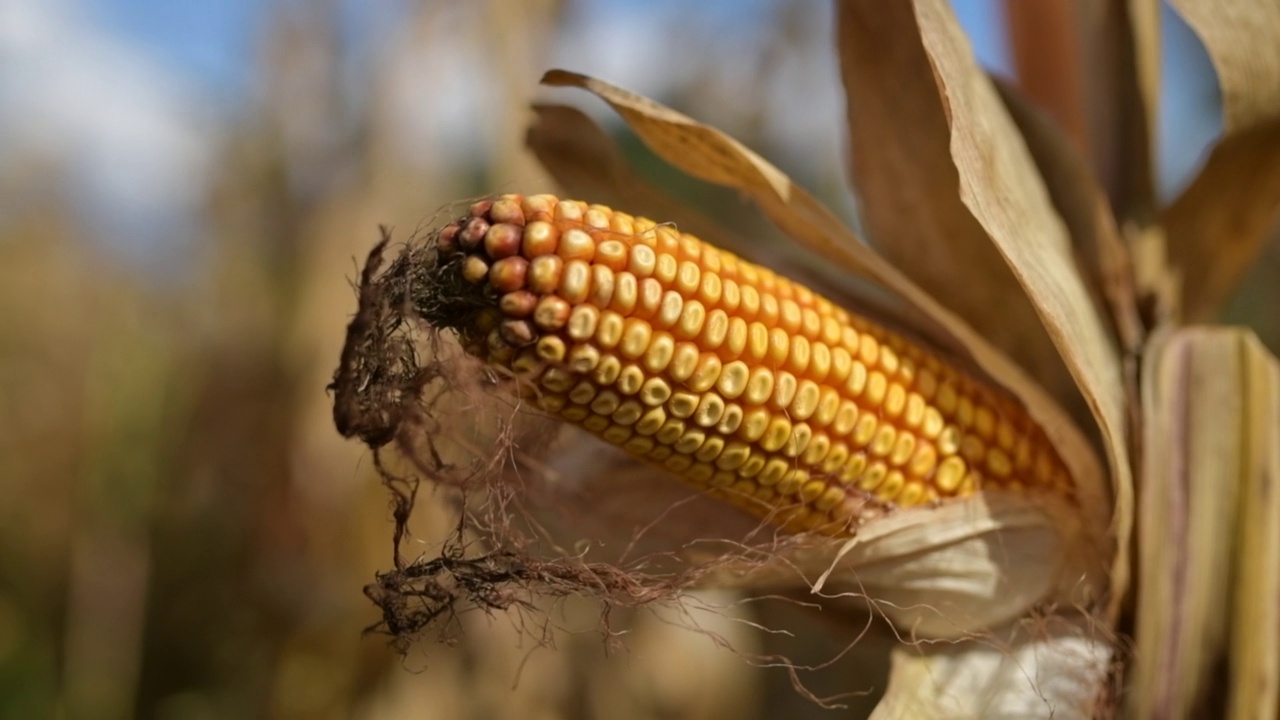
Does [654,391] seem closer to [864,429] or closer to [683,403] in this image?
[683,403]

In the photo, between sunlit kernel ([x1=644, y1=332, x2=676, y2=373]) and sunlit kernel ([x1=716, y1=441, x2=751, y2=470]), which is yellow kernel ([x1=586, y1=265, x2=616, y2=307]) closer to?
sunlit kernel ([x1=644, y1=332, x2=676, y2=373])

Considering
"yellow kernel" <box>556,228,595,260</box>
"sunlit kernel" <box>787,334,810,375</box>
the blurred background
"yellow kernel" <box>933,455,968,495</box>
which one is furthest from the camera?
the blurred background

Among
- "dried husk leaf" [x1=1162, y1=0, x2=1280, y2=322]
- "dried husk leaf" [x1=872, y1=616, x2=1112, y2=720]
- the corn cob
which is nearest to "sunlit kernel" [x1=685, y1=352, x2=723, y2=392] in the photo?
the corn cob

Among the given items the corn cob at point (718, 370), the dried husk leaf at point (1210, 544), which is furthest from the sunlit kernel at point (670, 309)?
the dried husk leaf at point (1210, 544)

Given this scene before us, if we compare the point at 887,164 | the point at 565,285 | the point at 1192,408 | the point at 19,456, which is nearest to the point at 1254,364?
the point at 1192,408

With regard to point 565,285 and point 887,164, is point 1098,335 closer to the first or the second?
point 887,164

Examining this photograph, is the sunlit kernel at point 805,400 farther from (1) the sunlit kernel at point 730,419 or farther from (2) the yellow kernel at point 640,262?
(2) the yellow kernel at point 640,262
